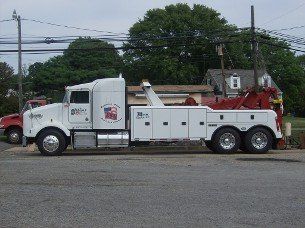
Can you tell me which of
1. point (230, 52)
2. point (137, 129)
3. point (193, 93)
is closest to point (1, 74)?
point (193, 93)

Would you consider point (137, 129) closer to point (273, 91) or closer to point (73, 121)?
point (73, 121)

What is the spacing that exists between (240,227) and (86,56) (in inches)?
3097

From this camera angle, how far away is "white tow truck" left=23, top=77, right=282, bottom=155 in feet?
76.7

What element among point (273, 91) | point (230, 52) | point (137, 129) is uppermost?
point (230, 52)

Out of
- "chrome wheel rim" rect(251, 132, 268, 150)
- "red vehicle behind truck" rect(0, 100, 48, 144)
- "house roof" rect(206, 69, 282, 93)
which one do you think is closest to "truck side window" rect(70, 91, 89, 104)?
"chrome wheel rim" rect(251, 132, 268, 150)

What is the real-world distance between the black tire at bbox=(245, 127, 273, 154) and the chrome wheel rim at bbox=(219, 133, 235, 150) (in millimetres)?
621

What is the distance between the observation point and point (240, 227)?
27.7ft

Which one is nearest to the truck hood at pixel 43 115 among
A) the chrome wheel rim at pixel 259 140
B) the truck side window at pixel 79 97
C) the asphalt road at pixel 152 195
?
the truck side window at pixel 79 97

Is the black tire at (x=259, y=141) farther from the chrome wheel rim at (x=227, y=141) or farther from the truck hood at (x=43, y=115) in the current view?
the truck hood at (x=43, y=115)

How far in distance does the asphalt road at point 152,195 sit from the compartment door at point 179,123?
5.76 m

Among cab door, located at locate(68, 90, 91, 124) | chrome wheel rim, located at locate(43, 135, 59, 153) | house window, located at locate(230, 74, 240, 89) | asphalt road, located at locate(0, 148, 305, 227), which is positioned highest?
house window, located at locate(230, 74, 240, 89)

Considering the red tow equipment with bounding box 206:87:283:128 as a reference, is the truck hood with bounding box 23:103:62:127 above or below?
below

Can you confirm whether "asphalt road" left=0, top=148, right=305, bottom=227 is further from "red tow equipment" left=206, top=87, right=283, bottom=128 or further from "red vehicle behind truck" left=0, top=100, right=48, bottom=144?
"red vehicle behind truck" left=0, top=100, right=48, bottom=144

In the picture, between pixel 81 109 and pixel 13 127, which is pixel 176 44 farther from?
pixel 81 109
